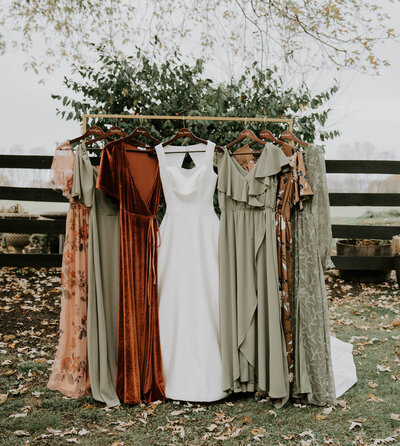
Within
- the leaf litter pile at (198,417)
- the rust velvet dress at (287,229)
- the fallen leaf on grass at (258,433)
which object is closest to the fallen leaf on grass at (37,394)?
the leaf litter pile at (198,417)

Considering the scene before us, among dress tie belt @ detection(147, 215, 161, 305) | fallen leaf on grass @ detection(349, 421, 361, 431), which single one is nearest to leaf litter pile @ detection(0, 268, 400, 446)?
fallen leaf on grass @ detection(349, 421, 361, 431)

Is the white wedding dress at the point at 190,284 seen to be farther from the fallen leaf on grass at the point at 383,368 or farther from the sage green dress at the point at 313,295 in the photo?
the fallen leaf on grass at the point at 383,368

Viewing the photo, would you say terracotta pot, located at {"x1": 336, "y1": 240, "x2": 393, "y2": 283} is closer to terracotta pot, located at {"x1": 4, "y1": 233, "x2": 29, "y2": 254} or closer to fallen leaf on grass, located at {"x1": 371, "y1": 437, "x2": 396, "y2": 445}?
fallen leaf on grass, located at {"x1": 371, "y1": 437, "x2": 396, "y2": 445}

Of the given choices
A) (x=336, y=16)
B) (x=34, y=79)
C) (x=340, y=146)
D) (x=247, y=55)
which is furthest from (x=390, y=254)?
(x=34, y=79)

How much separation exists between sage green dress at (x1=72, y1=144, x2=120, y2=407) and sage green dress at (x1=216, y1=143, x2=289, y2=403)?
2.15 feet

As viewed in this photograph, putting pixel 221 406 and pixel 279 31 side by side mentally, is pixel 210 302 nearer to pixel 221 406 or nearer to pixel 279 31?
pixel 221 406

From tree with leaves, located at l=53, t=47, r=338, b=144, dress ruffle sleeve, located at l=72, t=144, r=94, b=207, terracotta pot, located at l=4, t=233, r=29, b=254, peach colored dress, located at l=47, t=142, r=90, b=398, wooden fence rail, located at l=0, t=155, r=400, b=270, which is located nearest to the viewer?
dress ruffle sleeve, located at l=72, t=144, r=94, b=207

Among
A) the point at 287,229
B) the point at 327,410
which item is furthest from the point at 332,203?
the point at 327,410

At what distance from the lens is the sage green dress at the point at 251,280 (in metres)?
2.60

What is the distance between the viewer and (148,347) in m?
2.72

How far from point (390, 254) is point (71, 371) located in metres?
4.36

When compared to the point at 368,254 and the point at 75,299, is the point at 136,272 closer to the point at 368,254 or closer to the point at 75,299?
the point at 75,299

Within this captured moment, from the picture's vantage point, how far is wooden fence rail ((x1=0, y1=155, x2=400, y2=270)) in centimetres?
526

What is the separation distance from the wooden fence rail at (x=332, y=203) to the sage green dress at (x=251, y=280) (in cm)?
298
